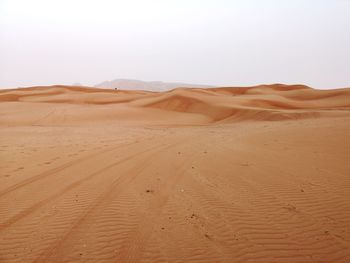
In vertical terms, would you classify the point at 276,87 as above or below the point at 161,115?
above

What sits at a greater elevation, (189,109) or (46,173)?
(189,109)

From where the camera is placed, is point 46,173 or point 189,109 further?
point 189,109

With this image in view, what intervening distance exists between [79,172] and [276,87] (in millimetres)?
47936

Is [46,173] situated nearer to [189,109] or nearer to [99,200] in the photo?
[99,200]

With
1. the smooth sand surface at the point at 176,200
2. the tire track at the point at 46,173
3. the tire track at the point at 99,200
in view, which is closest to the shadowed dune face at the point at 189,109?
the smooth sand surface at the point at 176,200

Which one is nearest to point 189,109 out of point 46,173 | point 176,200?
point 46,173

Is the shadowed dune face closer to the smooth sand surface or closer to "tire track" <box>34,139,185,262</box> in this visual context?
the smooth sand surface

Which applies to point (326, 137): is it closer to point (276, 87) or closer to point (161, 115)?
point (161, 115)

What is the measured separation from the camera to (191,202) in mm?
5059

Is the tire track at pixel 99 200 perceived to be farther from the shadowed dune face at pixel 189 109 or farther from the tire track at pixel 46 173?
the shadowed dune face at pixel 189 109

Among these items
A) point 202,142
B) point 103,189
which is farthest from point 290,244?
point 202,142

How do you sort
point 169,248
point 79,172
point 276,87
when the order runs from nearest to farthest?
1. point 169,248
2. point 79,172
3. point 276,87

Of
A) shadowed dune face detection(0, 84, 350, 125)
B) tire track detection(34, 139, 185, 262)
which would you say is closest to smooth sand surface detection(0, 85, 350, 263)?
tire track detection(34, 139, 185, 262)

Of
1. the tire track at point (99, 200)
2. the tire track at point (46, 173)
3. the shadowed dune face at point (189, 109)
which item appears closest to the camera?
the tire track at point (99, 200)
